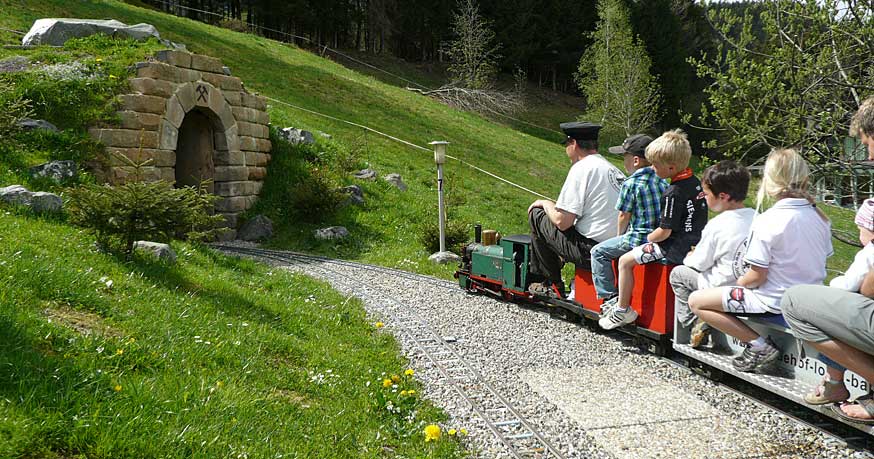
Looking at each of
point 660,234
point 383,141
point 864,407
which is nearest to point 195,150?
point 383,141

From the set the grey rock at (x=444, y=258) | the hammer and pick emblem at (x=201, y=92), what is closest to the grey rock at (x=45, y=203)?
the hammer and pick emblem at (x=201, y=92)

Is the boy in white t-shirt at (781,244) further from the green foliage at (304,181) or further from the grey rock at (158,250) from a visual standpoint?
the green foliage at (304,181)

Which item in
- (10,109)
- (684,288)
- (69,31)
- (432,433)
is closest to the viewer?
(432,433)

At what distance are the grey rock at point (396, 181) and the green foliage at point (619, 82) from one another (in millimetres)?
26442

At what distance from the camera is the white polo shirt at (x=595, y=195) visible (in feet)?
22.9

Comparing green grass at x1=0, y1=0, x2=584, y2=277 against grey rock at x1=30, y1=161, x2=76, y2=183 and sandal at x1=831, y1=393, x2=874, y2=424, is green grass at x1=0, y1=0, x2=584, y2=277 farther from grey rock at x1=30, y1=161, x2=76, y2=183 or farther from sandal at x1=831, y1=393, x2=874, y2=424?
sandal at x1=831, y1=393, x2=874, y2=424

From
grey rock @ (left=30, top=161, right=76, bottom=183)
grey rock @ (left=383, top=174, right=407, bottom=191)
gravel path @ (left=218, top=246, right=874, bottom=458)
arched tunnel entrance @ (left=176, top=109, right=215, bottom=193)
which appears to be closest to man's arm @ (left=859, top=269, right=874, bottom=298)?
gravel path @ (left=218, top=246, right=874, bottom=458)

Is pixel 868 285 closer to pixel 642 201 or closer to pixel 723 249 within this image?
pixel 723 249

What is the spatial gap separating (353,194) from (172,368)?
1049cm

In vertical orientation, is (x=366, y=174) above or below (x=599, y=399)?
above

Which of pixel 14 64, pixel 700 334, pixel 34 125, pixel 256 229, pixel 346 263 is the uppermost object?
pixel 14 64

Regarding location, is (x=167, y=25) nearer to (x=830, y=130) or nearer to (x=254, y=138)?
(x=254, y=138)

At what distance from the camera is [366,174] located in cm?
1633

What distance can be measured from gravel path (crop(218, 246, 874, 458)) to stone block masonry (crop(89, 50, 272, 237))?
6.44 metres
